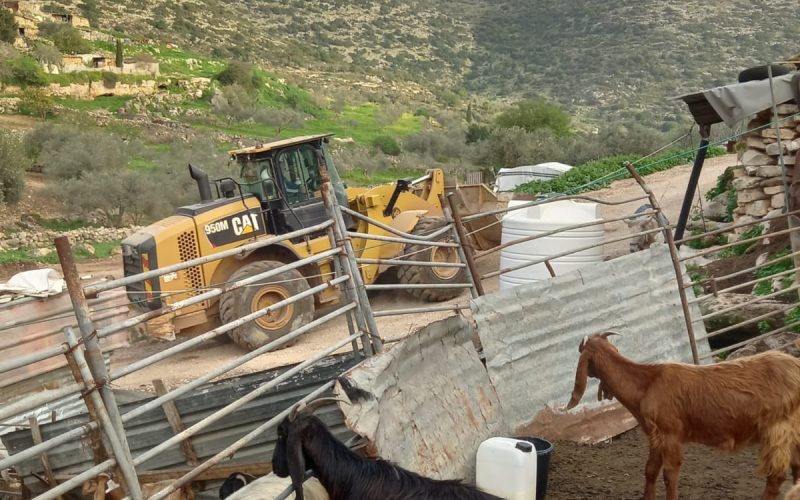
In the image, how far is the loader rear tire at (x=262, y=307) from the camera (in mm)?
10266

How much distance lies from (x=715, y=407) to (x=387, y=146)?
27991mm

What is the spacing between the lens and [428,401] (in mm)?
5125

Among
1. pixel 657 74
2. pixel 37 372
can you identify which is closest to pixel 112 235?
pixel 37 372

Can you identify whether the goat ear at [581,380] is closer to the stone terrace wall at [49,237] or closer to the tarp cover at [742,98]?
the tarp cover at [742,98]

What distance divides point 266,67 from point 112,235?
105 feet

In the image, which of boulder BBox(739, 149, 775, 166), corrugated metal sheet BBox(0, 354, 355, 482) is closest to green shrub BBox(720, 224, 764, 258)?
boulder BBox(739, 149, 775, 166)

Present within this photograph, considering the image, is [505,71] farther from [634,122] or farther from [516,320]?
[516,320]

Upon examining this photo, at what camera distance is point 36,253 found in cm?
1631

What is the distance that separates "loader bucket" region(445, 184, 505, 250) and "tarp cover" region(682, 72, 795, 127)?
500 centimetres

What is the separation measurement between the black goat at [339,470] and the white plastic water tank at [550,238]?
5.64m

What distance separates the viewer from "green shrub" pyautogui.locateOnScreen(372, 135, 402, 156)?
106 ft

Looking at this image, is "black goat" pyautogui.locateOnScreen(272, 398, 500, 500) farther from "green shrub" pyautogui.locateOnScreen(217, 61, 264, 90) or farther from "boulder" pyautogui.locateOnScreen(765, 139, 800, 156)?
"green shrub" pyautogui.locateOnScreen(217, 61, 264, 90)

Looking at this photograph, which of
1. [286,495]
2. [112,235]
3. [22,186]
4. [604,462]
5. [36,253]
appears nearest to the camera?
[286,495]

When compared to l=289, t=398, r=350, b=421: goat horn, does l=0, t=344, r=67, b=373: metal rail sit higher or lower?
higher
